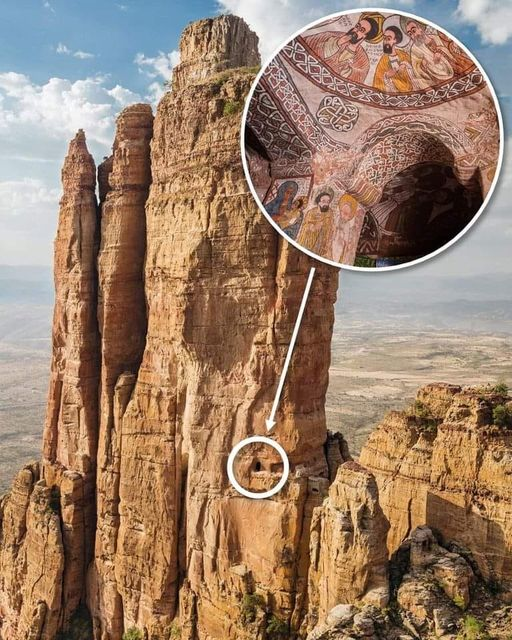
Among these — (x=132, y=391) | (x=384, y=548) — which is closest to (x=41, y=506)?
(x=132, y=391)

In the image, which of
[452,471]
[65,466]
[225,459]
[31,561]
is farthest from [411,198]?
[31,561]

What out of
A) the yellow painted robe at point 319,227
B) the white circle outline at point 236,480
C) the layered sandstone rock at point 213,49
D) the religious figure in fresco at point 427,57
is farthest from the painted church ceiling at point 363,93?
the layered sandstone rock at point 213,49

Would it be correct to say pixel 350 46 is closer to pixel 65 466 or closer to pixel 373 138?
pixel 373 138

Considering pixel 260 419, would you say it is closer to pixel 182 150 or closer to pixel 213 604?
pixel 213 604

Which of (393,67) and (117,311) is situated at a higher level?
(393,67)

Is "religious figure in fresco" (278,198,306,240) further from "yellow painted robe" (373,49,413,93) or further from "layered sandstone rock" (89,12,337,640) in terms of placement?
"layered sandstone rock" (89,12,337,640)

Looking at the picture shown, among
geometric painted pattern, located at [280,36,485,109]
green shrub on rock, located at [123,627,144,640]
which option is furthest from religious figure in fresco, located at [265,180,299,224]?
green shrub on rock, located at [123,627,144,640]
